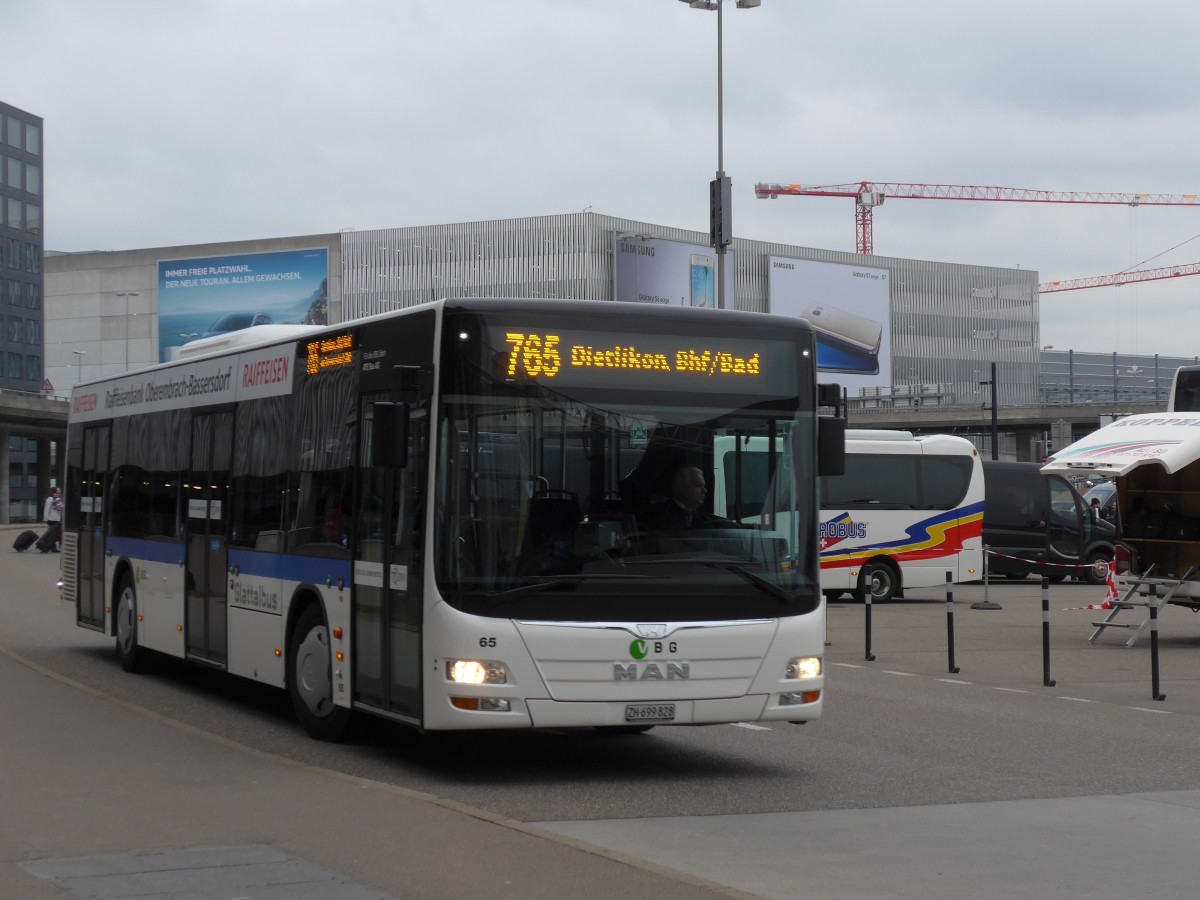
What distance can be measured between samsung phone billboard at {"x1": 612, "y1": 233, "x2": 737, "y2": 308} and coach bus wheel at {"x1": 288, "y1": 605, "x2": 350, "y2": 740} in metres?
86.9

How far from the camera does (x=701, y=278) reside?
325 feet

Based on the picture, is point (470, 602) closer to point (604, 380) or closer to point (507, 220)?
point (604, 380)

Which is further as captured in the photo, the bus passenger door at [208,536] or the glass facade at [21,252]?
the glass facade at [21,252]

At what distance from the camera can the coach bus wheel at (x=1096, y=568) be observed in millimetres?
39312

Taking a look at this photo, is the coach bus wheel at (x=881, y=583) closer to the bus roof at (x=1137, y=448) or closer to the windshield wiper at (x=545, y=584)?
the bus roof at (x=1137, y=448)

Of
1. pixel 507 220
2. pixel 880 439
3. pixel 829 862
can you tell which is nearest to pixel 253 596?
pixel 829 862

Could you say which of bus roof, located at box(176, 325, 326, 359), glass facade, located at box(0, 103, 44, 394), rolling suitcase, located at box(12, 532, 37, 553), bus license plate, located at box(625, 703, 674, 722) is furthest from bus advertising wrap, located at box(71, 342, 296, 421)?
glass facade, located at box(0, 103, 44, 394)

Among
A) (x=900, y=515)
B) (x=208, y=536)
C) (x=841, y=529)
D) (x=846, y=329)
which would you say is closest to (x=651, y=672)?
(x=208, y=536)

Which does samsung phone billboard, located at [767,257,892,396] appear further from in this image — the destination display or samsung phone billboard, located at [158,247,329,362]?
the destination display

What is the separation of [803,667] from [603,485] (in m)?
1.72

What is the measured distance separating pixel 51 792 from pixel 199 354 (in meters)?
6.82

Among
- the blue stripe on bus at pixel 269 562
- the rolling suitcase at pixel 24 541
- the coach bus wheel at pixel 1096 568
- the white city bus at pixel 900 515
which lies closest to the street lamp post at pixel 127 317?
the rolling suitcase at pixel 24 541

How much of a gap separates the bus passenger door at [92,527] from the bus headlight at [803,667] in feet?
30.6

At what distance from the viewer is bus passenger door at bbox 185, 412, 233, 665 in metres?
13.8
